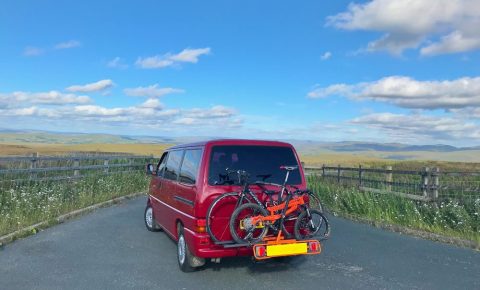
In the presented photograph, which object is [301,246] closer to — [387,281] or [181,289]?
[387,281]

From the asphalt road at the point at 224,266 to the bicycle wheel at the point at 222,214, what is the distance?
0.62 meters

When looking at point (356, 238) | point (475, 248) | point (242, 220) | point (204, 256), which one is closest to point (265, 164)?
point (242, 220)

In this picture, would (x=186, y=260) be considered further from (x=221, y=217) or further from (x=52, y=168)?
(x=52, y=168)

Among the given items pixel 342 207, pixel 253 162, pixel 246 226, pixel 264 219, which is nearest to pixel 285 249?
pixel 264 219

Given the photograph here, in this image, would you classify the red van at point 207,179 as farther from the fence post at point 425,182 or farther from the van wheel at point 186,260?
the fence post at point 425,182

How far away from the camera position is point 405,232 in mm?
9688

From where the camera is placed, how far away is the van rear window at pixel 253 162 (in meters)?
6.16

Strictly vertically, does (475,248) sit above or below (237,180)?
below

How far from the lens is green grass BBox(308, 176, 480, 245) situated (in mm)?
9359

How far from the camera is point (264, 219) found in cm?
575

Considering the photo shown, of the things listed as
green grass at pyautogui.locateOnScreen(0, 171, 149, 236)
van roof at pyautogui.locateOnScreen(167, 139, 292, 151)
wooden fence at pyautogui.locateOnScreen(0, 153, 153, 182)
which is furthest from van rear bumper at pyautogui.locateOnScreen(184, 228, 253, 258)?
wooden fence at pyautogui.locateOnScreen(0, 153, 153, 182)

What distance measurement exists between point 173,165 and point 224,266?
6.77 feet

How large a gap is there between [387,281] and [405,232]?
4.09 m

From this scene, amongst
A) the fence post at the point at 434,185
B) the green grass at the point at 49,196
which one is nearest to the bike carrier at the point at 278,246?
the green grass at the point at 49,196
